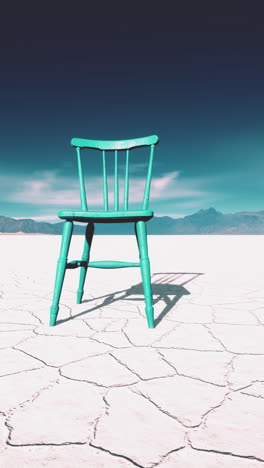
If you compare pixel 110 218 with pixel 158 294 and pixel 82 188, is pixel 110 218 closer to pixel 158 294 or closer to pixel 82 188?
pixel 82 188

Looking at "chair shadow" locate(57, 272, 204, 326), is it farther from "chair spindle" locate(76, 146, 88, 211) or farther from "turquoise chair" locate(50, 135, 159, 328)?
"chair spindle" locate(76, 146, 88, 211)

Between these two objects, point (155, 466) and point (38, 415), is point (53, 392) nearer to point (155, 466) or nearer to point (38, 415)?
point (38, 415)

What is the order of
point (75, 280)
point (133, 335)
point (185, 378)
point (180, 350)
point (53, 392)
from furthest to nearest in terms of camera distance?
1. point (75, 280)
2. point (133, 335)
3. point (180, 350)
4. point (185, 378)
5. point (53, 392)

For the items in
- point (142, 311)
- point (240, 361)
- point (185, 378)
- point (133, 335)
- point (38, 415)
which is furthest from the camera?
point (142, 311)

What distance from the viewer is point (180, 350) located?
5.09 ft

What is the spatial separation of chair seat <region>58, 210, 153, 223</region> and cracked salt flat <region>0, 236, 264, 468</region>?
29.3 inches

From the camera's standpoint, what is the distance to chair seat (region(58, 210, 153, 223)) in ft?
5.67

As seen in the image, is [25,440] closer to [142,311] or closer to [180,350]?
[180,350]

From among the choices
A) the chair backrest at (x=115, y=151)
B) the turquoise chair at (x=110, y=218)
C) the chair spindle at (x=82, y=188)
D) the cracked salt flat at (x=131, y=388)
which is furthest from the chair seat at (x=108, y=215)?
the cracked salt flat at (x=131, y=388)

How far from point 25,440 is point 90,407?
0.80 feet

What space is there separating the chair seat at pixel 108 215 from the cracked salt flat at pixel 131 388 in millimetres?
744

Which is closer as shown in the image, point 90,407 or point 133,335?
point 90,407

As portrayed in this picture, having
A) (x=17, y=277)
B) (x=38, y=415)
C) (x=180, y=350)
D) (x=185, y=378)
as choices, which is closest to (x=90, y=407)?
(x=38, y=415)

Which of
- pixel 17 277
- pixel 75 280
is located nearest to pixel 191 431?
pixel 75 280
